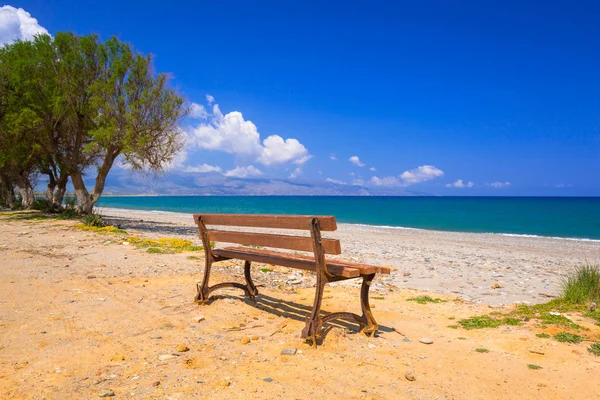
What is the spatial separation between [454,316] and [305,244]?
294 cm

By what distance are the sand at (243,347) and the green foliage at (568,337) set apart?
14 centimetres

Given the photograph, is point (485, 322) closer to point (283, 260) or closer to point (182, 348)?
point (283, 260)

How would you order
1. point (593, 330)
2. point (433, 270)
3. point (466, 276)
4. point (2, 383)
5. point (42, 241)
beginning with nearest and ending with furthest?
point (2, 383) < point (593, 330) < point (466, 276) < point (433, 270) < point (42, 241)

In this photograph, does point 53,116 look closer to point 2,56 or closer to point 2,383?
point 2,56

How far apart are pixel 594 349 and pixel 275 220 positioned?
12.4ft

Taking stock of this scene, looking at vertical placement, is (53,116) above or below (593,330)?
above

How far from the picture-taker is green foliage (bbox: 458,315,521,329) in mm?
→ 5707

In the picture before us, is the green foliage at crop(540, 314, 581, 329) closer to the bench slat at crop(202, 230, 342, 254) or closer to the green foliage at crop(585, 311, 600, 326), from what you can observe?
the green foliage at crop(585, 311, 600, 326)

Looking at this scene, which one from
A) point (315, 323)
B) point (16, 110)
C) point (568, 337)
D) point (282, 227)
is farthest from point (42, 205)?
point (568, 337)

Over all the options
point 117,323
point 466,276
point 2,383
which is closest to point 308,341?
point 117,323

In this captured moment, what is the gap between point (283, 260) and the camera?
561cm

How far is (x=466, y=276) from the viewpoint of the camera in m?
11.1

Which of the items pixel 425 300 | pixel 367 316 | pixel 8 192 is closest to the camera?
pixel 367 316

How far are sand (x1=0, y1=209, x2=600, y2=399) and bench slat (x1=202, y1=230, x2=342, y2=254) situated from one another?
1.05 meters
